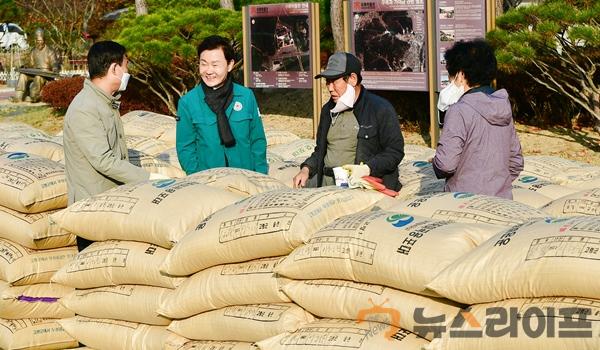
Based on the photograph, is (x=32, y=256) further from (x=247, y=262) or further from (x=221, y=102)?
(x=247, y=262)

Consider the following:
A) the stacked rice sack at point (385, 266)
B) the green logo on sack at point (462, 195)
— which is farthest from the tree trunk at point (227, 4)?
the stacked rice sack at point (385, 266)

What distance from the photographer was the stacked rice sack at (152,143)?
7.02m

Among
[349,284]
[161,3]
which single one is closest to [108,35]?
[161,3]

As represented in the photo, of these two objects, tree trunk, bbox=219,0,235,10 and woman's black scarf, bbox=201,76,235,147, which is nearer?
woman's black scarf, bbox=201,76,235,147

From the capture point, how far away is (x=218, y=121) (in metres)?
5.84

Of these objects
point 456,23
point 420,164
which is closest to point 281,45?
point 456,23

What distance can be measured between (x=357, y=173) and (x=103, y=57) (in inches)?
54.2

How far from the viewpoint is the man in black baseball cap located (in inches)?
210

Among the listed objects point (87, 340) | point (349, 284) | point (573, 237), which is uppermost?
point (573, 237)

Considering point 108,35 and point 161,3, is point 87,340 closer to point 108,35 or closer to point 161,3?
point 161,3

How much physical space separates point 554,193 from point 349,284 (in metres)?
2.86

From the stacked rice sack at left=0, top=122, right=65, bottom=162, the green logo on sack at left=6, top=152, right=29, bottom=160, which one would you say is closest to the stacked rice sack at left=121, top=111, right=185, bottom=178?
the stacked rice sack at left=0, top=122, right=65, bottom=162

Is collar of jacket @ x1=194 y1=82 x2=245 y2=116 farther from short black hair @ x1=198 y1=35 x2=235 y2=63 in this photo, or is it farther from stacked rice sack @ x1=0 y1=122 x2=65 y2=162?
stacked rice sack @ x1=0 y1=122 x2=65 y2=162

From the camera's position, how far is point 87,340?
5.49 metres
